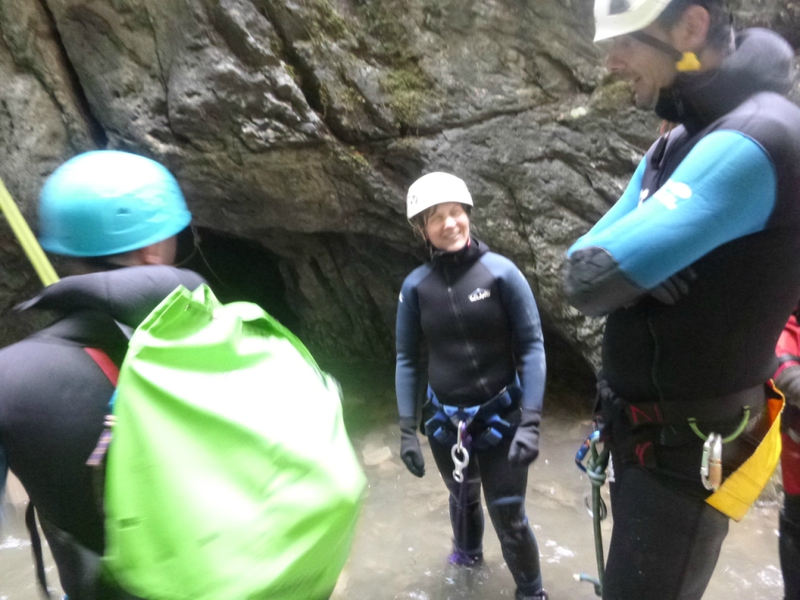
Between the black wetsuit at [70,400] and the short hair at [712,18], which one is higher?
the short hair at [712,18]

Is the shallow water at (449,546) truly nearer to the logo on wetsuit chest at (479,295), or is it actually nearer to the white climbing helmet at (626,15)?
the logo on wetsuit chest at (479,295)

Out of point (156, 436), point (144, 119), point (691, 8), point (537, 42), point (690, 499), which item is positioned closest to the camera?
point (156, 436)

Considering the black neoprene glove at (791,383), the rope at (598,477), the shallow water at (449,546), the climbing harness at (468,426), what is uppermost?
the black neoprene glove at (791,383)

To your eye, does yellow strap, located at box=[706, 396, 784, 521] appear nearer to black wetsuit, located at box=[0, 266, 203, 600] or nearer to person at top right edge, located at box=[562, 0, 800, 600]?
person at top right edge, located at box=[562, 0, 800, 600]

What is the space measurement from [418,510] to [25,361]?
255cm

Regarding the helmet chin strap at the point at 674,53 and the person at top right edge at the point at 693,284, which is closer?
the person at top right edge at the point at 693,284

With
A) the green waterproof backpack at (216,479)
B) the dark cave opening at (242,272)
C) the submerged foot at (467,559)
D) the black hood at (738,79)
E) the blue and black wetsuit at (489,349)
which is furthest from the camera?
the dark cave opening at (242,272)

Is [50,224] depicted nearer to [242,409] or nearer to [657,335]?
[242,409]

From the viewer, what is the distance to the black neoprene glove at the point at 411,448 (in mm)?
2111

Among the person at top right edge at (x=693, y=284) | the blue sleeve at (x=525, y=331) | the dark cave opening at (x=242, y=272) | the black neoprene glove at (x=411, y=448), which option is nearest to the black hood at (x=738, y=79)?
the person at top right edge at (x=693, y=284)

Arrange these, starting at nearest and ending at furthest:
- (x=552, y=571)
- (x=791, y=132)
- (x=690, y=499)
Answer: (x=791, y=132) → (x=690, y=499) → (x=552, y=571)

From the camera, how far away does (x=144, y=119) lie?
3254 mm

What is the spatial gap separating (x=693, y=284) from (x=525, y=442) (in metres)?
0.96

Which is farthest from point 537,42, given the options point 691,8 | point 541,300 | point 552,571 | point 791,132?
point 552,571
